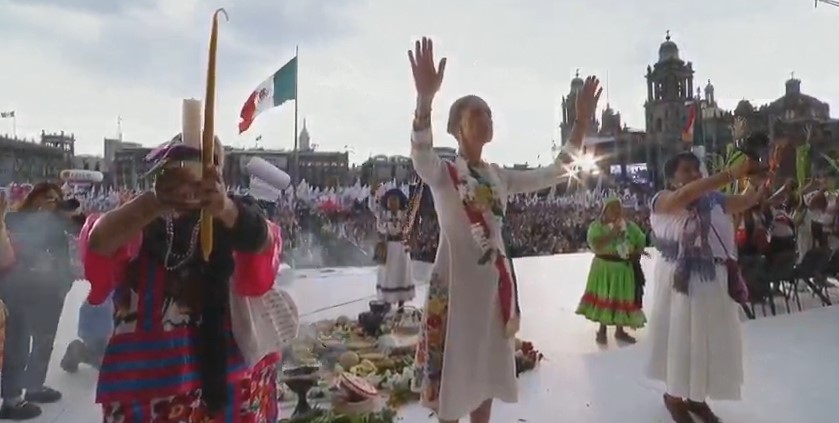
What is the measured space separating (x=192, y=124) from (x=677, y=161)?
263cm

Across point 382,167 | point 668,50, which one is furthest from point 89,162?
point 668,50

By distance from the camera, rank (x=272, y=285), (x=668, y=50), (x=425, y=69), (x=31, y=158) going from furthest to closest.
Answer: (x=668, y=50) < (x=31, y=158) < (x=425, y=69) < (x=272, y=285)

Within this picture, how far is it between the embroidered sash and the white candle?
136 cm

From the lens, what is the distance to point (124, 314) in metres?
1.34

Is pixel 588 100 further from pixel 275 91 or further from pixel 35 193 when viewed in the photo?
pixel 275 91

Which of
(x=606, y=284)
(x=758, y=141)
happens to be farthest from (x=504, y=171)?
(x=606, y=284)

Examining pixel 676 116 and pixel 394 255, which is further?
pixel 676 116

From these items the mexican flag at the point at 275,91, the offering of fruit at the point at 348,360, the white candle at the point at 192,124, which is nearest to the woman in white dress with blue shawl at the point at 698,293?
the offering of fruit at the point at 348,360

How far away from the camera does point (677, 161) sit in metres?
3.17

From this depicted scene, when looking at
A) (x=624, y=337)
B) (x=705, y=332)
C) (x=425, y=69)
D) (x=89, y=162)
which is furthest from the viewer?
(x=89, y=162)

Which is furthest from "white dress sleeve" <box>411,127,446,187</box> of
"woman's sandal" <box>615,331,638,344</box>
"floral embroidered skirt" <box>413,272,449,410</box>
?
"woman's sandal" <box>615,331,638,344</box>

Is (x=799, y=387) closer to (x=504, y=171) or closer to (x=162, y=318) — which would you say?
(x=504, y=171)

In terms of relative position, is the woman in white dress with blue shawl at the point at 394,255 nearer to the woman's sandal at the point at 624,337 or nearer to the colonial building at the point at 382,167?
the woman's sandal at the point at 624,337

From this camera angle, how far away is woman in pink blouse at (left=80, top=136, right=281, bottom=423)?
130 cm
